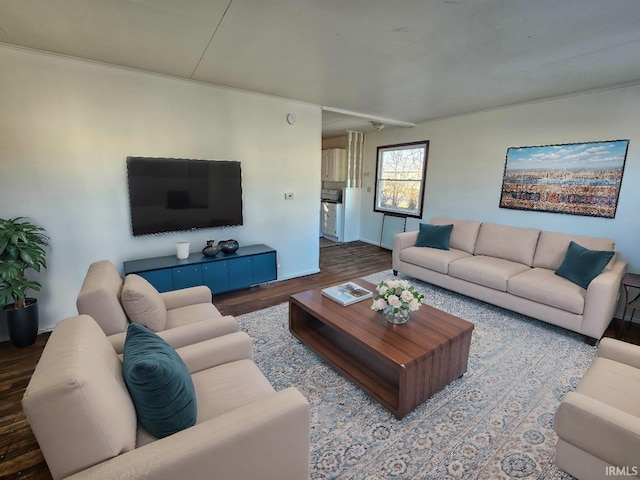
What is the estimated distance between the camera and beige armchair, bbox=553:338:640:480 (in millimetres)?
1254

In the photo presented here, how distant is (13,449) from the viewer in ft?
5.47

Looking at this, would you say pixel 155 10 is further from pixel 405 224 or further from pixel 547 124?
pixel 405 224

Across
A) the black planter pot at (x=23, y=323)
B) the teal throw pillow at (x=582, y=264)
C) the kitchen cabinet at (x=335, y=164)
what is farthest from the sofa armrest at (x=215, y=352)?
the kitchen cabinet at (x=335, y=164)

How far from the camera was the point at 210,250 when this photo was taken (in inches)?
139

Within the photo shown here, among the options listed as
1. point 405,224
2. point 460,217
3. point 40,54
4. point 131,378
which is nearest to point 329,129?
point 405,224

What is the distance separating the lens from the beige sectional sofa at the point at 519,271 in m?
2.72

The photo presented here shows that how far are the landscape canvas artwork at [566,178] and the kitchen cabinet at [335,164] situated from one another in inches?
137

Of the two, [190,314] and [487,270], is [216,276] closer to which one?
[190,314]

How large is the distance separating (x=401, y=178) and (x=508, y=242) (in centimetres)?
259

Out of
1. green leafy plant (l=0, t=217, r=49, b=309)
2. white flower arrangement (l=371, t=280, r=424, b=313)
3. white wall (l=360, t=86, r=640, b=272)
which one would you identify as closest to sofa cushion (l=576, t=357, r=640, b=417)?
white flower arrangement (l=371, t=280, r=424, b=313)

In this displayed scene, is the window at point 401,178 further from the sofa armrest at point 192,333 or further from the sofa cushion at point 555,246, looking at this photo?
the sofa armrest at point 192,333

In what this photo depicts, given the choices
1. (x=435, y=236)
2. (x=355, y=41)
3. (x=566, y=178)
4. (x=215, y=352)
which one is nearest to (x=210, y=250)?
(x=215, y=352)

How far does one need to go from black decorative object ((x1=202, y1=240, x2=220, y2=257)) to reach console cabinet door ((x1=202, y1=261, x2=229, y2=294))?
0.14 m

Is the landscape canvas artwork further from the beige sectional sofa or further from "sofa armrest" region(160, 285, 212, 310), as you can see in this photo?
"sofa armrest" region(160, 285, 212, 310)
